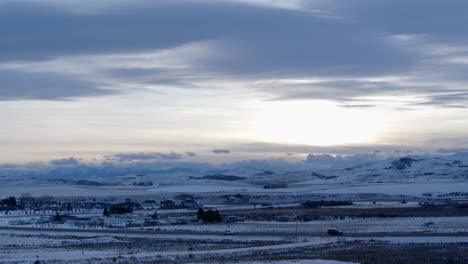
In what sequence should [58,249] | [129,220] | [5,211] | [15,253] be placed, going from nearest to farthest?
1. [15,253]
2. [58,249]
3. [129,220]
4. [5,211]

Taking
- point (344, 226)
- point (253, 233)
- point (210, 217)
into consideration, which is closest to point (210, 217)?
point (210, 217)

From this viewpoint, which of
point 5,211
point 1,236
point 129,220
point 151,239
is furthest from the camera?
point 5,211

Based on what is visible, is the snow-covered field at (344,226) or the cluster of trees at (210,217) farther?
the cluster of trees at (210,217)

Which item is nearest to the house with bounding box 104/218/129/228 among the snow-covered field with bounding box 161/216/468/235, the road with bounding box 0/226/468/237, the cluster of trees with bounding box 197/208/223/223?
the road with bounding box 0/226/468/237

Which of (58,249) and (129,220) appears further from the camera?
(129,220)

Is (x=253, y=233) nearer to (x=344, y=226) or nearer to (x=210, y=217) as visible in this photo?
(x=344, y=226)

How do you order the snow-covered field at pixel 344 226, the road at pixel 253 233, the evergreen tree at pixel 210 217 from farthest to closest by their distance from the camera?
the evergreen tree at pixel 210 217 → the snow-covered field at pixel 344 226 → the road at pixel 253 233

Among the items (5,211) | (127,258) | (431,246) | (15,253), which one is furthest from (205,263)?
(5,211)

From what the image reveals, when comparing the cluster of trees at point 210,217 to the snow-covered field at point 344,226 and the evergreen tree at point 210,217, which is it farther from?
the snow-covered field at point 344,226

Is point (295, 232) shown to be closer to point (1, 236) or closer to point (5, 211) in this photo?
point (1, 236)

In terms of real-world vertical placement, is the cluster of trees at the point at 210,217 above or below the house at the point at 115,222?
above

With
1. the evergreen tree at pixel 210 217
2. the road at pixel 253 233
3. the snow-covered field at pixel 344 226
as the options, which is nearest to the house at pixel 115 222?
the road at pixel 253 233

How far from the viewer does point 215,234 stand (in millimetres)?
58562

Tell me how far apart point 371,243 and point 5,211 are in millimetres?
73822
